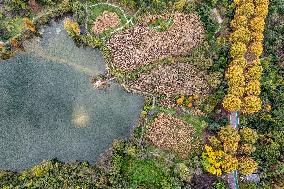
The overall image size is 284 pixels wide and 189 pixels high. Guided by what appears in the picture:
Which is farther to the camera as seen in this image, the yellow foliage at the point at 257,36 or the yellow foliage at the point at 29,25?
the yellow foliage at the point at 29,25

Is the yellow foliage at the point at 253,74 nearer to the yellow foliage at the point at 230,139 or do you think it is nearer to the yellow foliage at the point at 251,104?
the yellow foliage at the point at 251,104

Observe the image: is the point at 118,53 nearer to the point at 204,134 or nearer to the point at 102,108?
the point at 102,108

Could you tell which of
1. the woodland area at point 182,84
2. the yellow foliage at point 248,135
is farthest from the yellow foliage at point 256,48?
the yellow foliage at point 248,135

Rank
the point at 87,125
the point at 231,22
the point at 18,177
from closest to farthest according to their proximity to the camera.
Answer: the point at 18,177, the point at 87,125, the point at 231,22

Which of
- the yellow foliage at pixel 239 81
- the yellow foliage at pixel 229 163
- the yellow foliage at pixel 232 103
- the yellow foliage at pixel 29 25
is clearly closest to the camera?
the yellow foliage at pixel 229 163

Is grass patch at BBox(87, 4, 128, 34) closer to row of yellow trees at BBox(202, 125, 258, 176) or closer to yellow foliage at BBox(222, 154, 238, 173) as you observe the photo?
row of yellow trees at BBox(202, 125, 258, 176)

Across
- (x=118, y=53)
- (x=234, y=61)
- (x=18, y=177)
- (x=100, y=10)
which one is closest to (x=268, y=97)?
(x=234, y=61)
